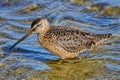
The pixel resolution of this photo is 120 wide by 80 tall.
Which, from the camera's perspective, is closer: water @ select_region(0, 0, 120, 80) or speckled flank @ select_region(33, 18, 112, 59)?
water @ select_region(0, 0, 120, 80)

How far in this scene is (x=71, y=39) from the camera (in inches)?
340

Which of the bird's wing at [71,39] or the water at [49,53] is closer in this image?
the water at [49,53]

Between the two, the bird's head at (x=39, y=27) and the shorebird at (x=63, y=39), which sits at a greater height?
the bird's head at (x=39, y=27)

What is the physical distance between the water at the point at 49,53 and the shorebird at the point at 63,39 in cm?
18

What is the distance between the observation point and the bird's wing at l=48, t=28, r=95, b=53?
8562 millimetres

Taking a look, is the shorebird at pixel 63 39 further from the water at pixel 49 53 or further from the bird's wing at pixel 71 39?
the water at pixel 49 53

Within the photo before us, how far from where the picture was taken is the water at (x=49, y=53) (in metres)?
8.05

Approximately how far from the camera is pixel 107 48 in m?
9.02

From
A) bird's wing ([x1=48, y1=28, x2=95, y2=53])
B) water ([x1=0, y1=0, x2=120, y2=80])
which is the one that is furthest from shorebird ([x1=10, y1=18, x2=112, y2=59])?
water ([x1=0, y1=0, x2=120, y2=80])

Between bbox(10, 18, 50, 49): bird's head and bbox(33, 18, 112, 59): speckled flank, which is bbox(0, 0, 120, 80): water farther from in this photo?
bbox(10, 18, 50, 49): bird's head

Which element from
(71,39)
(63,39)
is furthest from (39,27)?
(71,39)

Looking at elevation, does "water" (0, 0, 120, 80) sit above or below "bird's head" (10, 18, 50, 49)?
below

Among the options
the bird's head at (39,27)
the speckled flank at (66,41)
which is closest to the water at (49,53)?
the speckled flank at (66,41)

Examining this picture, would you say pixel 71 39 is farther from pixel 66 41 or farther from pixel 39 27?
pixel 39 27
